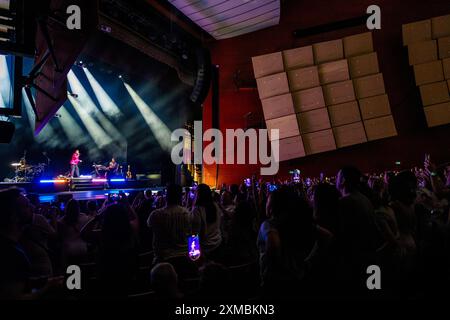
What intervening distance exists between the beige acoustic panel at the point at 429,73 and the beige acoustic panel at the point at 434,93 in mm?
117

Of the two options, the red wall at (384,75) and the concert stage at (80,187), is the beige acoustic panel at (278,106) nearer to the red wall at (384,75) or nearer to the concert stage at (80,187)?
the red wall at (384,75)

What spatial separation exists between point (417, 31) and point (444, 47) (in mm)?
738

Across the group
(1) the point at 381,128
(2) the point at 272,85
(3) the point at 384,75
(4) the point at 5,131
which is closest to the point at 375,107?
(1) the point at 381,128

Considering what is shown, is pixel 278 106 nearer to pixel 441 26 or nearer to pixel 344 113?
pixel 344 113

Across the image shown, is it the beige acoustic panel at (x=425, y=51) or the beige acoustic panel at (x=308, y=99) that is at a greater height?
the beige acoustic panel at (x=425, y=51)

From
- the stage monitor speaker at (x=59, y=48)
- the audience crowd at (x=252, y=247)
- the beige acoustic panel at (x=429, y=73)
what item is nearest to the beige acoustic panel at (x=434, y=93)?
the beige acoustic panel at (x=429, y=73)

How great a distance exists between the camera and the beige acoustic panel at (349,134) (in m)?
8.85

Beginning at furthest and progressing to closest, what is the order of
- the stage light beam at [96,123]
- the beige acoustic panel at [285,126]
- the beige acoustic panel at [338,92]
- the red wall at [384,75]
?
the stage light beam at [96,123] < the beige acoustic panel at [285,126] < the beige acoustic panel at [338,92] < the red wall at [384,75]

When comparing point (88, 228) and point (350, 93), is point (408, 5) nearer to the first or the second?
point (350, 93)

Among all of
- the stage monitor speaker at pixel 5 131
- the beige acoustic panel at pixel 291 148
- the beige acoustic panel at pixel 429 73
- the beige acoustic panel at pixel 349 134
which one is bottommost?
the stage monitor speaker at pixel 5 131

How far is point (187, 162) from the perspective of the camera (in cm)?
1181

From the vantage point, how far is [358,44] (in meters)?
8.91

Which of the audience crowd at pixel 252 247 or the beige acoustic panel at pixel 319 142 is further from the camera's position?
the beige acoustic panel at pixel 319 142
